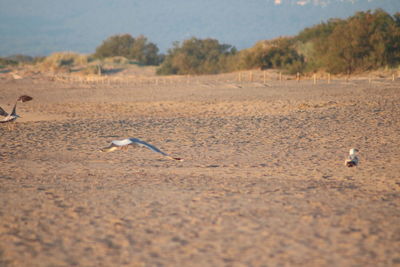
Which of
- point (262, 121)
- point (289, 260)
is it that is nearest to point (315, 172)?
point (289, 260)

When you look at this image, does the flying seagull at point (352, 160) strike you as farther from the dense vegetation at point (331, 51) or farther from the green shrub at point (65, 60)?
the green shrub at point (65, 60)

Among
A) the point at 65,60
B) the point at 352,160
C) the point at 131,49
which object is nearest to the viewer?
the point at 352,160

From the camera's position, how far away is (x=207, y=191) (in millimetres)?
5988

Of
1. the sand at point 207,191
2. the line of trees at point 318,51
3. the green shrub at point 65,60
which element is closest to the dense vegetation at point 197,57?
the line of trees at point 318,51

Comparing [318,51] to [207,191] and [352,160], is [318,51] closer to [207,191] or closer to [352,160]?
[352,160]

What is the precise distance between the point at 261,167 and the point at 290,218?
2.48 metres

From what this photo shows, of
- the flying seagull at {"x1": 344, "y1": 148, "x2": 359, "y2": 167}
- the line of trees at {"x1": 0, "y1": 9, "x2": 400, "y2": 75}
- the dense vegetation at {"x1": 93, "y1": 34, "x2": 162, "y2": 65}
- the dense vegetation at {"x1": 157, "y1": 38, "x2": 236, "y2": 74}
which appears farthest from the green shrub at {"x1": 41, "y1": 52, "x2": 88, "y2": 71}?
the flying seagull at {"x1": 344, "y1": 148, "x2": 359, "y2": 167}

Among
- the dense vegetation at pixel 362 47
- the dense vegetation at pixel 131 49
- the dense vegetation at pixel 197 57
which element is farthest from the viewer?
the dense vegetation at pixel 131 49

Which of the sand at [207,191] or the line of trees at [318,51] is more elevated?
the line of trees at [318,51]

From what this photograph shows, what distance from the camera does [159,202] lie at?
556 centimetres

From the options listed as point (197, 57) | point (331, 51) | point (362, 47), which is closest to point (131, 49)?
point (197, 57)

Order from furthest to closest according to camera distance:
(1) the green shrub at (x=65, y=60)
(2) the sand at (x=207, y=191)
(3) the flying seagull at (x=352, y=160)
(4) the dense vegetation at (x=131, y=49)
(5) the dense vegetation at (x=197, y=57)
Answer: (4) the dense vegetation at (x=131, y=49) → (1) the green shrub at (x=65, y=60) → (5) the dense vegetation at (x=197, y=57) → (3) the flying seagull at (x=352, y=160) → (2) the sand at (x=207, y=191)

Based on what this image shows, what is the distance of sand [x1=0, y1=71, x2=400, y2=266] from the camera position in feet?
13.6

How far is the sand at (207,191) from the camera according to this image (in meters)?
4.14
